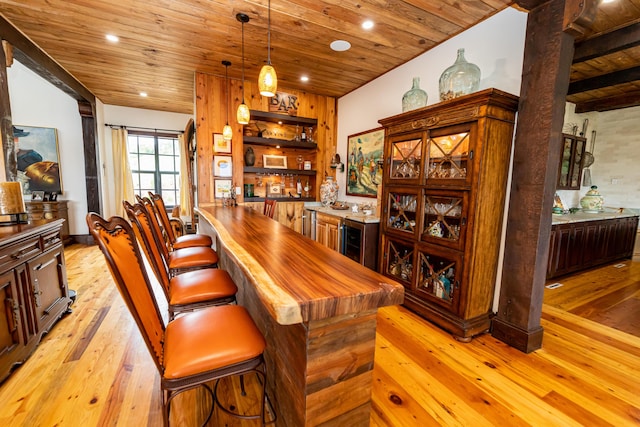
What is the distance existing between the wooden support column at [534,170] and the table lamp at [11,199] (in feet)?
13.2

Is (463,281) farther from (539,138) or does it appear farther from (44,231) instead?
(44,231)

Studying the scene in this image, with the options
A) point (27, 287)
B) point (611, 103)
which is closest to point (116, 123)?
point (27, 287)

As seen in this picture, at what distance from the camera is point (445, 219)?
7.76ft

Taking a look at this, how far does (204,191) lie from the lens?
13.0ft

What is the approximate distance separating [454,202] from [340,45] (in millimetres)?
2178

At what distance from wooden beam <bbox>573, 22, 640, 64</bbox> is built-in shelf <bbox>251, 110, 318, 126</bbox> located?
3476 mm

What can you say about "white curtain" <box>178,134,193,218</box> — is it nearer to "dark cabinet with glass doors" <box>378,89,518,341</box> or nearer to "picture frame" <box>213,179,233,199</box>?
"picture frame" <box>213,179,233,199</box>

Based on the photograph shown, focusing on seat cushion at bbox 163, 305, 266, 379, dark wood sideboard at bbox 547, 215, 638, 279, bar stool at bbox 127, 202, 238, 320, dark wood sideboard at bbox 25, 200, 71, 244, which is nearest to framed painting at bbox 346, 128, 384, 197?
dark wood sideboard at bbox 547, 215, 638, 279

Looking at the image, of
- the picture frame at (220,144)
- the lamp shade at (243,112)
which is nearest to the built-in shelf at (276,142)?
the picture frame at (220,144)

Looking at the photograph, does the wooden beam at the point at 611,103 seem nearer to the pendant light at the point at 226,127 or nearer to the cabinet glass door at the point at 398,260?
the cabinet glass door at the point at 398,260

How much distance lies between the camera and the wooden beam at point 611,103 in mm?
4180

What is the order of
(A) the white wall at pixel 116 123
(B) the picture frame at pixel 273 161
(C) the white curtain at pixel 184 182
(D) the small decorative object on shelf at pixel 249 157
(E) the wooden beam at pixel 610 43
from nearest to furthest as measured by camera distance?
1. (E) the wooden beam at pixel 610 43
2. (D) the small decorative object on shelf at pixel 249 157
3. (B) the picture frame at pixel 273 161
4. (A) the white wall at pixel 116 123
5. (C) the white curtain at pixel 184 182

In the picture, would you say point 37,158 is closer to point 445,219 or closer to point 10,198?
point 10,198

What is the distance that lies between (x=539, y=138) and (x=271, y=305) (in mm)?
2270
